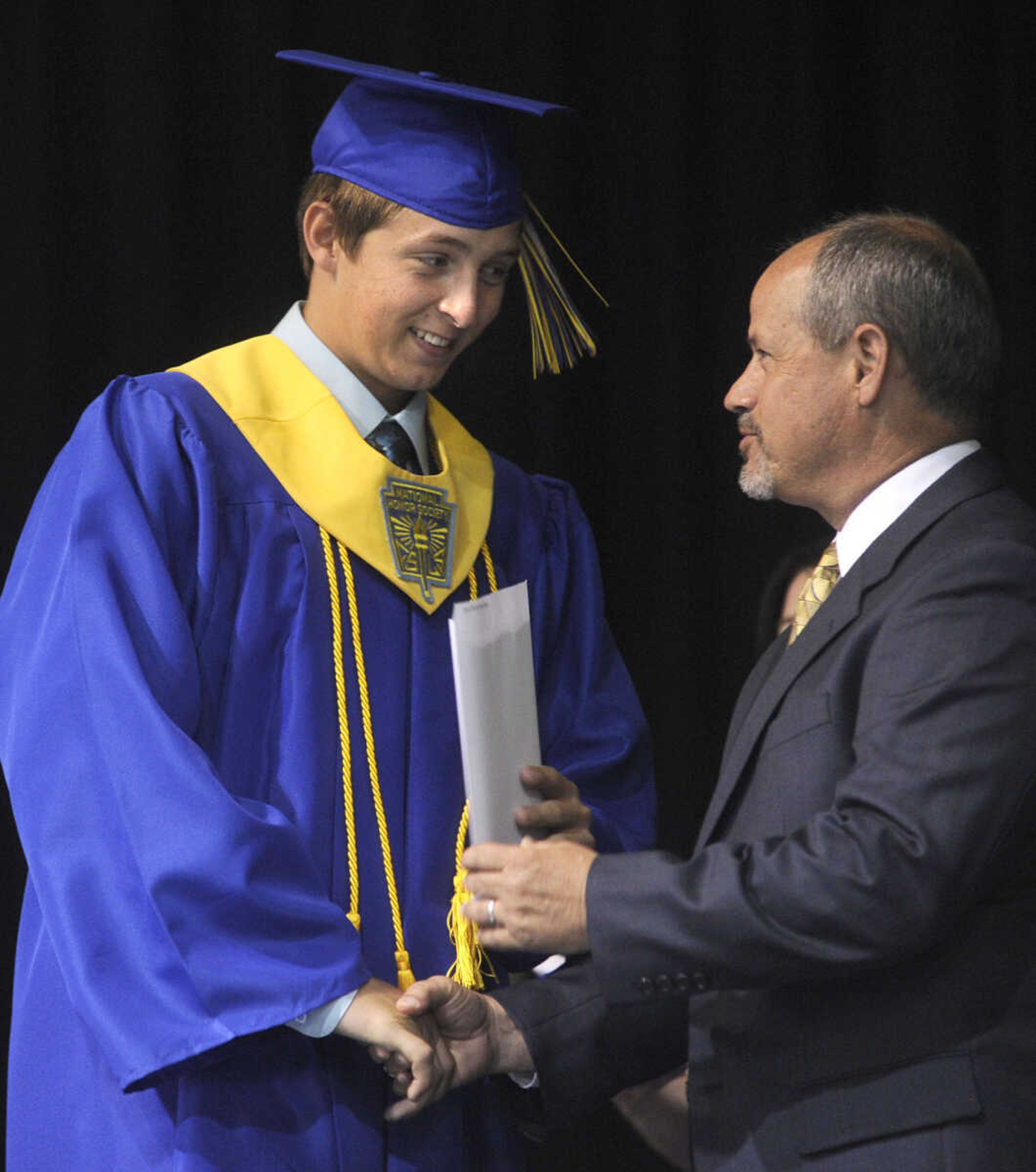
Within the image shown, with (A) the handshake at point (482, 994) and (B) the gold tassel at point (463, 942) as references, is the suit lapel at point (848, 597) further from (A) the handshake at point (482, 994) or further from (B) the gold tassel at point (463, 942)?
(B) the gold tassel at point (463, 942)

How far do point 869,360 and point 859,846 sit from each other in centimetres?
65

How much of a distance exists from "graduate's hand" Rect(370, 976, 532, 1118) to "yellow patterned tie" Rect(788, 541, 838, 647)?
0.61 meters

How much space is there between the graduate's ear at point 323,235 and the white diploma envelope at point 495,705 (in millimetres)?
529

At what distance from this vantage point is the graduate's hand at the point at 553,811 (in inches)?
86.7

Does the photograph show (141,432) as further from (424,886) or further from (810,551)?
(810,551)

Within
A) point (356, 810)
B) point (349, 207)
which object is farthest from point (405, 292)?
point (356, 810)

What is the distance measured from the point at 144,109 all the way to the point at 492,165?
3.17ft

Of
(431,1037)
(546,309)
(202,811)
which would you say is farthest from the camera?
(546,309)

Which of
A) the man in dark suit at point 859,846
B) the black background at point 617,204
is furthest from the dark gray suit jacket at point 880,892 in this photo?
the black background at point 617,204

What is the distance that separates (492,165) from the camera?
91.4 inches

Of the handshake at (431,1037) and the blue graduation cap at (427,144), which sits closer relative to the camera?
the handshake at (431,1037)

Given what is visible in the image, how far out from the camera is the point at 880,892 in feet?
5.99

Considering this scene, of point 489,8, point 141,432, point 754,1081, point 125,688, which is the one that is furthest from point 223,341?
point 754,1081

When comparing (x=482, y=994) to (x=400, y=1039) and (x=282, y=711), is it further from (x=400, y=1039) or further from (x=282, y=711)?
(x=282, y=711)
